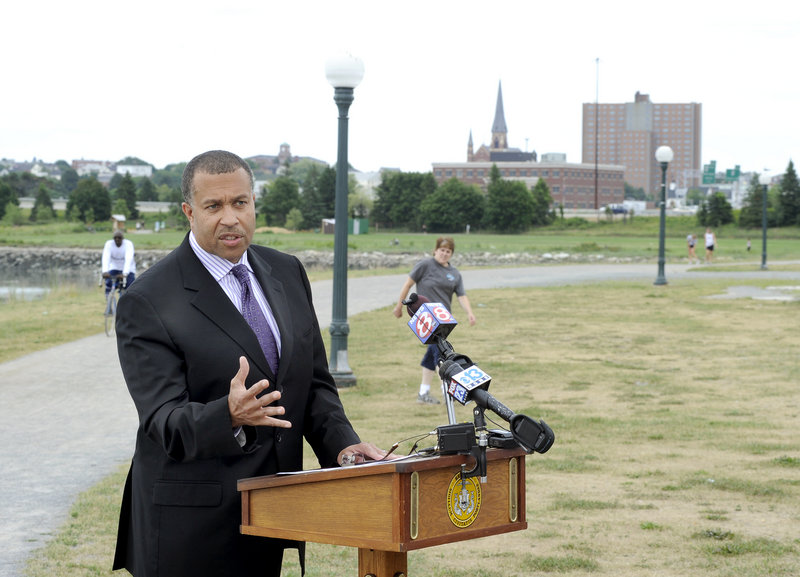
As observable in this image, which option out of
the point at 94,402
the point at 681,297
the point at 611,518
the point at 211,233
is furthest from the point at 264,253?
the point at 681,297

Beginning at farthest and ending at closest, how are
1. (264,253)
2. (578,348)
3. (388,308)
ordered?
(388,308) → (578,348) → (264,253)

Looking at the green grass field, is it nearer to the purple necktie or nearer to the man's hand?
the purple necktie

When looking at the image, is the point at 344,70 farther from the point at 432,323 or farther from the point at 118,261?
the point at 432,323

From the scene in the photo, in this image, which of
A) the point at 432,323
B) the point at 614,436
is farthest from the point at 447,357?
the point at 614,436

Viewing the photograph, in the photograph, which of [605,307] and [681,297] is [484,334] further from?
[681,297]

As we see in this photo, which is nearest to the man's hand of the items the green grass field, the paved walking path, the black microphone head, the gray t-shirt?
the black microphone head

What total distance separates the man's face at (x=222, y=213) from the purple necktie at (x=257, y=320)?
0.09 metres

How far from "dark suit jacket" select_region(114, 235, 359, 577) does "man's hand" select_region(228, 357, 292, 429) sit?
9 cm

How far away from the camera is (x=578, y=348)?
17.6 meters

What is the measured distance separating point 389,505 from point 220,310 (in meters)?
0.82

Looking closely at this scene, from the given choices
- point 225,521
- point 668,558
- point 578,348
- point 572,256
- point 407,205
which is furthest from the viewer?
point 407,205

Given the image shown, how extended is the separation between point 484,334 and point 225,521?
1695 cm

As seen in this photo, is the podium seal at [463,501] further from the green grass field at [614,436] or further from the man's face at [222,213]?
the green grass field at [614,436]

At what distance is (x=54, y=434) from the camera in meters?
10.2
